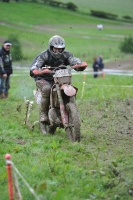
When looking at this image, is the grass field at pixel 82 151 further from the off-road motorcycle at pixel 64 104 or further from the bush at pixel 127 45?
the bush at pixel 127 45

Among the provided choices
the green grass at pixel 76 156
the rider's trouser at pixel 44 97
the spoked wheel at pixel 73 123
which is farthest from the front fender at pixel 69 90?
the green grass at pixel 76 156

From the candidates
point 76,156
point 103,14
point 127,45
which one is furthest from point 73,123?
point 127,45

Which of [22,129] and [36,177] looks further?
[22,129]

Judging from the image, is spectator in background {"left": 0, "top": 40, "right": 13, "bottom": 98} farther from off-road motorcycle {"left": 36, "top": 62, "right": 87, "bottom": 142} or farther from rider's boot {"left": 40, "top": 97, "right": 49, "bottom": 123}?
off-road motorcycle {"left": 36, "top": 62, "right": 87, "bottom": 142}

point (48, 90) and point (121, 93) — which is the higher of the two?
point (48, 90)

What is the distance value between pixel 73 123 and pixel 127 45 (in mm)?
32103

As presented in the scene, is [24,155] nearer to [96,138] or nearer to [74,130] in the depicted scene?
[74,130]

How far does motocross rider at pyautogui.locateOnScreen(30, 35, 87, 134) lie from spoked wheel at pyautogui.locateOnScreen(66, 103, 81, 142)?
947 mm

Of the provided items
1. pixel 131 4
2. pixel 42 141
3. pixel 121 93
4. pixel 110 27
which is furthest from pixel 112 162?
pixel 110 27

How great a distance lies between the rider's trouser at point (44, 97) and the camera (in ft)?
35.6

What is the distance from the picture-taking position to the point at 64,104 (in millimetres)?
10406

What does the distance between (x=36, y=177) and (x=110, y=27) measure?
96.0 ft

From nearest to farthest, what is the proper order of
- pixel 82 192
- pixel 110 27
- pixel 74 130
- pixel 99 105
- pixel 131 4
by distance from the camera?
1. pixel 82 192
2. pixel 74 130
3. pixel 99 105
4. pixel 131 4
5. pixel 110 27

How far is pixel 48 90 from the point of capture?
10820mm
